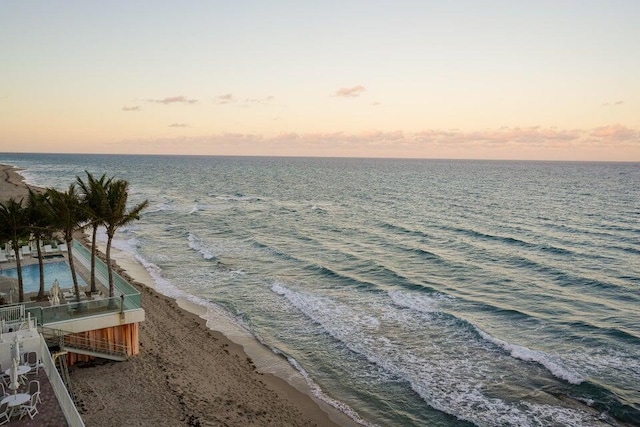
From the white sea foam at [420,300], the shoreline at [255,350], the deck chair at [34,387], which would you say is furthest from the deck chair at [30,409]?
the white sea foam at [420,300]

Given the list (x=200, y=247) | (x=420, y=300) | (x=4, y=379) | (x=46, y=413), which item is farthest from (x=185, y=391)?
(x=200, y=247)

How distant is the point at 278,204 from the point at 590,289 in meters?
50.4

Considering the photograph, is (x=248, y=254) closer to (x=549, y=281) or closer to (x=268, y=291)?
(x=268, y=291)

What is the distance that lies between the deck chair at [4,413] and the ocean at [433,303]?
1014 cm

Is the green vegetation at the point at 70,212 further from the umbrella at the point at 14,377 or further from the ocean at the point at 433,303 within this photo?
the ocean at the point at 433,303

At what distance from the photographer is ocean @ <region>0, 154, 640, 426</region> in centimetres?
1717

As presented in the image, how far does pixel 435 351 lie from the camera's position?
20.8 metres

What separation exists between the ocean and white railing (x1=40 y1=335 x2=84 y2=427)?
9.12m

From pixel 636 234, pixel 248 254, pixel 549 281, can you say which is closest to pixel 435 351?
pixel 549 281

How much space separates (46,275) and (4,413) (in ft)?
42.6

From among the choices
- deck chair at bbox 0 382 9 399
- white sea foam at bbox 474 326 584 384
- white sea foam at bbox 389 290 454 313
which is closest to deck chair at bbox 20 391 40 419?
deck chair at bbox 0 382 9 399

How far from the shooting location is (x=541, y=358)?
19.8 meters

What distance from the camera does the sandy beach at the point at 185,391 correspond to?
47.0 ft

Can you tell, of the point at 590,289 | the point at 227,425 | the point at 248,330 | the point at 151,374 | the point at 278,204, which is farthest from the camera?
the point at 278,204
